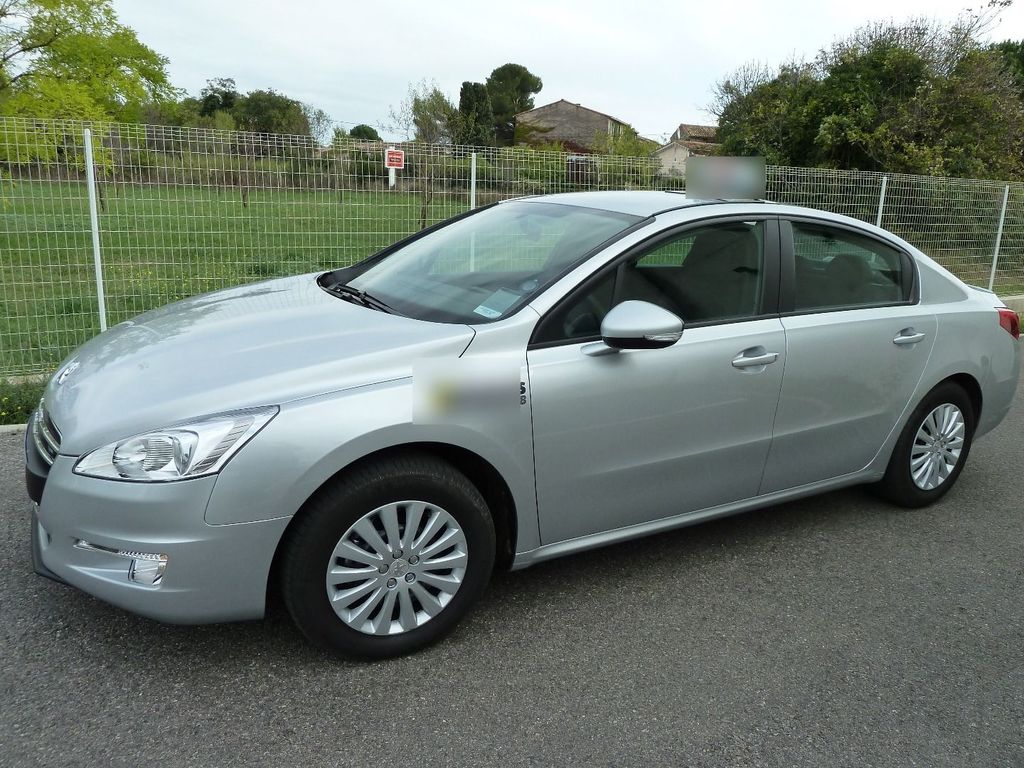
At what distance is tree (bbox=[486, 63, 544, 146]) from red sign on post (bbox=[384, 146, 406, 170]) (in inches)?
2817

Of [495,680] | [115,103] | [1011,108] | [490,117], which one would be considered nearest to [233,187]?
[495,680]

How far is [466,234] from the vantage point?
386 cm

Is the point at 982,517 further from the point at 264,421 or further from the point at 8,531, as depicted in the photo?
the point at 8,531

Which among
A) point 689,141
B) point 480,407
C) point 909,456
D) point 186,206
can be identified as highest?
point 689,141

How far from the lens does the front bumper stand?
232 centimetres

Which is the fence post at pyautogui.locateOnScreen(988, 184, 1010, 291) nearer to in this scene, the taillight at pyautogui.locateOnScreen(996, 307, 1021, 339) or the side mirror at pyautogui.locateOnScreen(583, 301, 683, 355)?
the taillight at pyautogui.locateOnScreen(996, 307, 1021, 339)

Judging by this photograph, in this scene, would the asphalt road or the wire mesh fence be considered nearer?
the asphalt road

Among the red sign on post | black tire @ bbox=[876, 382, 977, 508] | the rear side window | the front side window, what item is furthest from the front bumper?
the red sign on post

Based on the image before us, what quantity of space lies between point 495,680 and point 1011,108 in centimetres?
1822

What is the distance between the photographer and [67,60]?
87.8ft

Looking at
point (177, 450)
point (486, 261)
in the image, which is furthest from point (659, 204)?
point (177, 450)

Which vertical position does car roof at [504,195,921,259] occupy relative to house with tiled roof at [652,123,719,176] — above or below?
below

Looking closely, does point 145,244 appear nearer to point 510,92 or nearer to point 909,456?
point 909,456

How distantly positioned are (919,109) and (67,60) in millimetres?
25645
